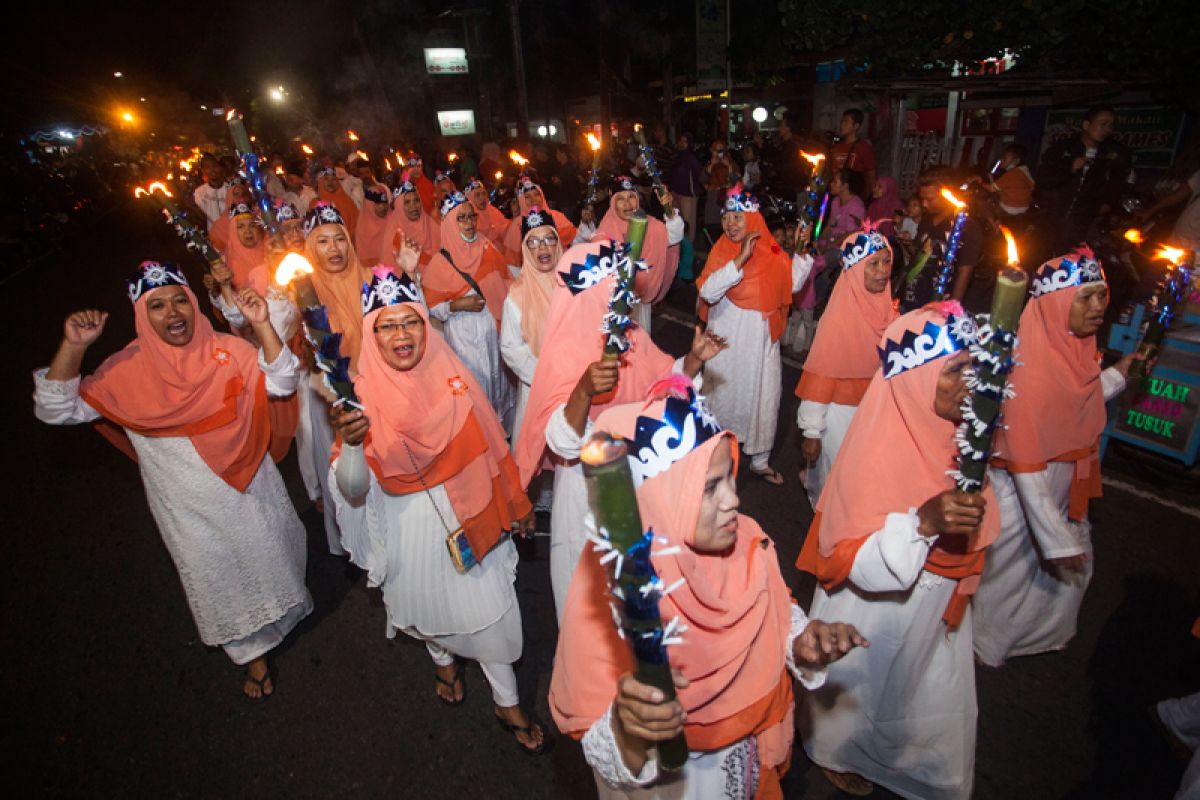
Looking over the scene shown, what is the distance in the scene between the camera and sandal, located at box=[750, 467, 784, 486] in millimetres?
5742

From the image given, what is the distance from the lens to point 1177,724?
10.3 ft

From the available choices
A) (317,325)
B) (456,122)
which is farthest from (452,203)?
(456,122)

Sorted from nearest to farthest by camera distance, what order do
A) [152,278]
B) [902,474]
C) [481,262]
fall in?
[902,474] → [152,278] → [481,262]

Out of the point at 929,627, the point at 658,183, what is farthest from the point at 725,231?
the point at 929,627

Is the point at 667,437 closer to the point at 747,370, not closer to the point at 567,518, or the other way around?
the point at 567,518

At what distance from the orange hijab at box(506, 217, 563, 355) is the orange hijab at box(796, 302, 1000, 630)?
2604 millimetres

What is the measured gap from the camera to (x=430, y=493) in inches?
122

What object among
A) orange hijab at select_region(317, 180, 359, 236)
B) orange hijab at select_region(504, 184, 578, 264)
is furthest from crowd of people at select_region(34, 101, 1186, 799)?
orange hijab at select_region(317, 180, 359, 236)

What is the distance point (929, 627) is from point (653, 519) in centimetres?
156

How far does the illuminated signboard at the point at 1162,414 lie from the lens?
5066 mm

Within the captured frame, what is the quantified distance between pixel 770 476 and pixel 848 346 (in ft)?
5.91

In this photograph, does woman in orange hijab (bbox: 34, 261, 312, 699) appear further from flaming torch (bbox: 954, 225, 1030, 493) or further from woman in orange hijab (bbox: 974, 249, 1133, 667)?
woman in orange hijab (bbox: 974, 249, 1133, 667)

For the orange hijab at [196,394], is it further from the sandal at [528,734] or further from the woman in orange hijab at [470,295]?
the woman in orange hijab at [470,295]

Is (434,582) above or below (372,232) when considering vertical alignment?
below
